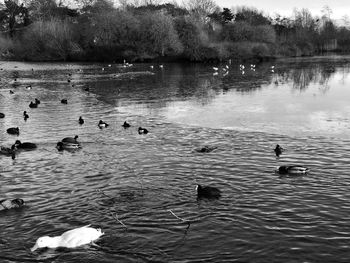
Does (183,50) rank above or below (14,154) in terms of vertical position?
above

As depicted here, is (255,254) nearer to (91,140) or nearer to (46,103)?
(91,140)

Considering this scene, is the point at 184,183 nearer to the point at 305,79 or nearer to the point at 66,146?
the point at 66,146

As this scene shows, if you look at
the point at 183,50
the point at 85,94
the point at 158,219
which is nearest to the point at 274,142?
the point at 158,219

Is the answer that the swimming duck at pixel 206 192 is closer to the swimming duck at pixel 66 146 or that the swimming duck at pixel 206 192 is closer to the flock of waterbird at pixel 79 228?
the flock of waterbird at pixel 79 228

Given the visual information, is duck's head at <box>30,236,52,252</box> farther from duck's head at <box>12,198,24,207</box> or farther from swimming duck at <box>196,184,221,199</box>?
swimming duck at <box>196,184,221,199</box>

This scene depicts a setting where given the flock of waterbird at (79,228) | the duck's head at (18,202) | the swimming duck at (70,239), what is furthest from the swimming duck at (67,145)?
the swimming duck at (70,239)

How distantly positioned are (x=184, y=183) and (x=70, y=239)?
266 inches

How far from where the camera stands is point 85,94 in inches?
2014

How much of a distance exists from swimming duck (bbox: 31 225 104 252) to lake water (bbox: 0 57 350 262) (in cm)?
26

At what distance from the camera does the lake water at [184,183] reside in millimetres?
13938

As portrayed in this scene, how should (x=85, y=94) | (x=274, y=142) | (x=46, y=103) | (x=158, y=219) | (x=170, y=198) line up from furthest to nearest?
(x=85, y=94)
(x=46, y=103)
(x=274, y=142)
(x=170, y=198)
(x=158, y=219)

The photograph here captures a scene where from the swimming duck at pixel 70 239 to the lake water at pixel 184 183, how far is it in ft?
0.85

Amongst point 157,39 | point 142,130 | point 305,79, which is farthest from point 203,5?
point 142,130

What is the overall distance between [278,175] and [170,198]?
5348 millimetres
